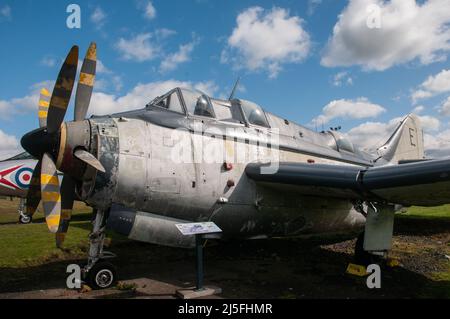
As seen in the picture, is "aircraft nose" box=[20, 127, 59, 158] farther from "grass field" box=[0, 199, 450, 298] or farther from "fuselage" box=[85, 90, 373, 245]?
"grass field" box=[0, 199, 450, 298]

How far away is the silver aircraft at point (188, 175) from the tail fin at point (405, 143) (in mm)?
6360

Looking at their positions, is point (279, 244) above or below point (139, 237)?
below

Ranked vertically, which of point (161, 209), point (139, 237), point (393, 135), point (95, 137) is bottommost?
point (139, 237)

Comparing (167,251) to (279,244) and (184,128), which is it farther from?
(184,128)

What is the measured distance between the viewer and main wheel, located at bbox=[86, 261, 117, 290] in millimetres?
6477

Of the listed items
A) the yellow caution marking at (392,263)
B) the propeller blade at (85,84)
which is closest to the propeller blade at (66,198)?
the propeller blade at (85,84)

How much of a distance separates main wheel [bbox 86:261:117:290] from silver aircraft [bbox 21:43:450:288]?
2 cm

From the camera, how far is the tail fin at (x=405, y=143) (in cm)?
1381

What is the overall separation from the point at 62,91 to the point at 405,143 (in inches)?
502
